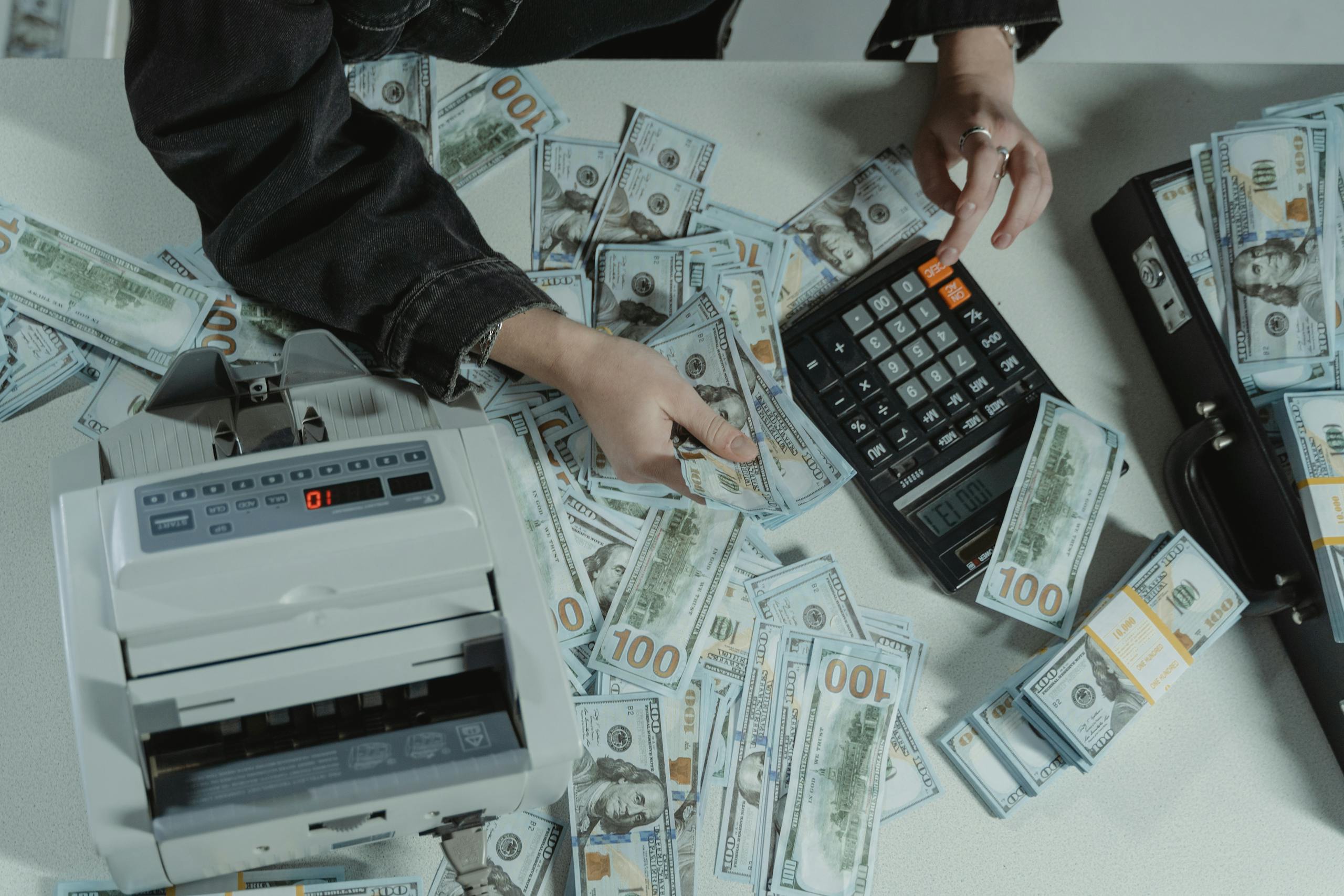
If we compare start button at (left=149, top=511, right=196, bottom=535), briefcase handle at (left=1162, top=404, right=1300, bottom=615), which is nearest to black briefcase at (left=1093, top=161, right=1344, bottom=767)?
briefcase handle at (left=1162, top=404, right=1300, bottom=615)

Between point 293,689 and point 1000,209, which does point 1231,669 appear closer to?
point 1000,209

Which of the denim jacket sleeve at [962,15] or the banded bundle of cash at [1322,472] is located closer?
the banded bundle of cash at [1322,472]

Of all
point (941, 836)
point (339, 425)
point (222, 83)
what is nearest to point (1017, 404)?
point (941, 836)

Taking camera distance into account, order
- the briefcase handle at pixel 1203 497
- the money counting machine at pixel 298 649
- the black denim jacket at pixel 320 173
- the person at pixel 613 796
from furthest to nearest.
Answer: the briefcase handle at pixel 1203 497, the person at pixel 613 796, the black denim jacket at pixel 320 173, the money counting machine at pixel 298 649

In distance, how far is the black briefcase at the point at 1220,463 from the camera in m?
0.88

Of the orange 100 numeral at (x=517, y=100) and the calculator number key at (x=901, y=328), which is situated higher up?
the orange 100 numeral at (x=517, y=100)

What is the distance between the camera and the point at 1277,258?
37.2 inches

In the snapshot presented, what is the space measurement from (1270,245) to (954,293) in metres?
0.31

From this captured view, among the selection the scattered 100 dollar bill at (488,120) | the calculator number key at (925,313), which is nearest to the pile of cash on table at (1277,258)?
the calculator number key at (925,313)

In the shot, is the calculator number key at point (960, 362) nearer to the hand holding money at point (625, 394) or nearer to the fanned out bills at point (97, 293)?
the hand holding money at point (625, 394)

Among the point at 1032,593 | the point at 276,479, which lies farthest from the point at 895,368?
the point at 276,479

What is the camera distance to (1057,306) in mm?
1010

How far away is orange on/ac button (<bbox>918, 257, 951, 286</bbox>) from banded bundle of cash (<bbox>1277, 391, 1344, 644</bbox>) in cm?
33

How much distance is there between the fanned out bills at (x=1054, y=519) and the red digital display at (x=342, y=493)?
561 millimetres
